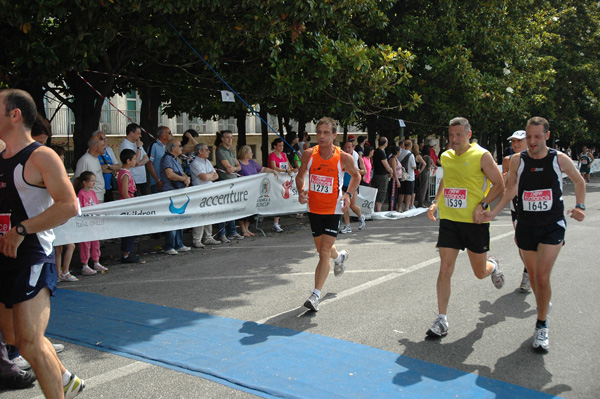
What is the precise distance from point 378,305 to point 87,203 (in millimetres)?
4422

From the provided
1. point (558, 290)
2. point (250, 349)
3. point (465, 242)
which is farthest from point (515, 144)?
point (250, 349)

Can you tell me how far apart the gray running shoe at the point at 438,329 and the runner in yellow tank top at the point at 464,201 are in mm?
80

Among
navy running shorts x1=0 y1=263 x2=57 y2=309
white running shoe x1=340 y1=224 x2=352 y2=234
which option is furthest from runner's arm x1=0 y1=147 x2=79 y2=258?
white running shoe x1=340 y1=224 x2=352 y2=234

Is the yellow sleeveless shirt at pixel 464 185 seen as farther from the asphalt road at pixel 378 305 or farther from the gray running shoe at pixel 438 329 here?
the asphalt road at pixel 378 305

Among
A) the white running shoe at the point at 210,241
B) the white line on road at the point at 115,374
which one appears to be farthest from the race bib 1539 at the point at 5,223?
the white running shoe at the point at 210,241

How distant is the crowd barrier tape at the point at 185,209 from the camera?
8.43 m

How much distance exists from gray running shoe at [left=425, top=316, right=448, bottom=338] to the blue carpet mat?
0.57 m

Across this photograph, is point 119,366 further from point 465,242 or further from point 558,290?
point 558,290

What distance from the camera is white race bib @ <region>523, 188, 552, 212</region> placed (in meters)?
5.54

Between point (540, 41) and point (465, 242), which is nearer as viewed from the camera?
point (465, 242)

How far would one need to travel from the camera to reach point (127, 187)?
9.59 meters

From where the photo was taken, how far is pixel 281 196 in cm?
1275

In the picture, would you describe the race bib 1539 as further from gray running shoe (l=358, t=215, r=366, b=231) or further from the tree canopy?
gray running shoe (l=358, t=215, r=366, b=231)

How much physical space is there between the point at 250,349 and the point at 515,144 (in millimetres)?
4393
